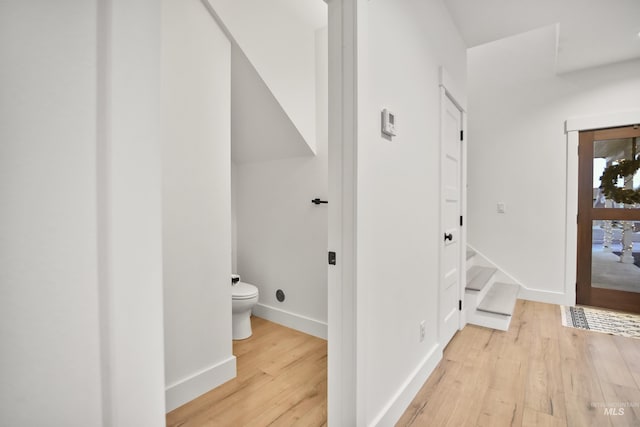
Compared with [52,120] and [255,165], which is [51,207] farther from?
[255,165]

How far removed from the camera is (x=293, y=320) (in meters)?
2.76

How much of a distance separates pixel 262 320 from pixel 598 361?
2.60m

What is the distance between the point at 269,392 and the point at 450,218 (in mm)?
1801

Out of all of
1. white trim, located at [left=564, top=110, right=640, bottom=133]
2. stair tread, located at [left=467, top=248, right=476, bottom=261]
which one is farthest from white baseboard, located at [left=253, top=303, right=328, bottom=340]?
white trim, located at [left=564, top=110, right=640, bottom=133]

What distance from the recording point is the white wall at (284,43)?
1.97 m

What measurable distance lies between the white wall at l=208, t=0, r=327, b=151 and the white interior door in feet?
3.35

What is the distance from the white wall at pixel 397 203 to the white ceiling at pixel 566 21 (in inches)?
13.0

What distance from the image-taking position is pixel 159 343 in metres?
0.58

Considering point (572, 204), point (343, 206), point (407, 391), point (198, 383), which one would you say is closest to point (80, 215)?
point (343, 206)

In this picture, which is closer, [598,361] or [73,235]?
[73,235]

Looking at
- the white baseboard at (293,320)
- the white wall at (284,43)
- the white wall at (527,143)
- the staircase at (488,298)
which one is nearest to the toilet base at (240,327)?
the white baseboard at (293,320)

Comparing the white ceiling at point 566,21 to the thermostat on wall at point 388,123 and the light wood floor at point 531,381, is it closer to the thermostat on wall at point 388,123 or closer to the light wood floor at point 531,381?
the thermostat on wall at point 388,123

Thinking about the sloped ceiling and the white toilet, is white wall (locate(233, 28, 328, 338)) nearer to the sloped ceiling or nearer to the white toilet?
the sloped ceiling

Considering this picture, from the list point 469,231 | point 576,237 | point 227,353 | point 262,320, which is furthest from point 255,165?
point 576,237
